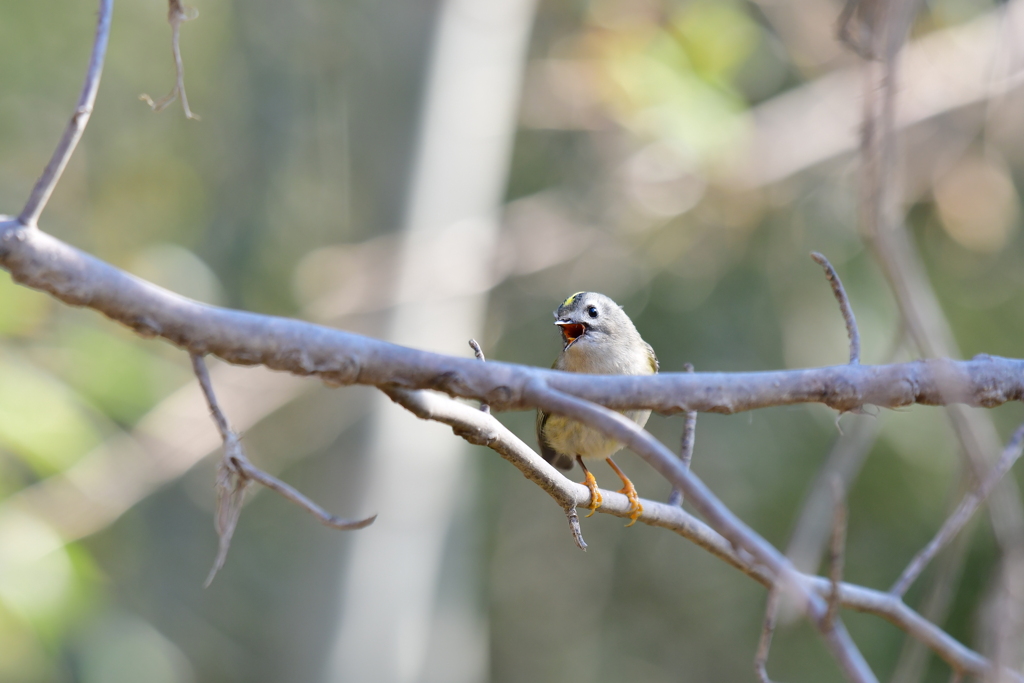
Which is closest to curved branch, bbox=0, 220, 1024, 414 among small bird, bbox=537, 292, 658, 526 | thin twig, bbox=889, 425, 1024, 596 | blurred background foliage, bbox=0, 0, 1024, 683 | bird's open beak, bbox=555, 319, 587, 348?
thin twig, bbox=889, 425, 1024, 596

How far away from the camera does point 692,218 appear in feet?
23.9

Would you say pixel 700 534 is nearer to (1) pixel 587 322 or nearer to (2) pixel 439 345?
(1) pixel 587 322

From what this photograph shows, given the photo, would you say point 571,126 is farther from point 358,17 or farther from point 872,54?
point 872,54

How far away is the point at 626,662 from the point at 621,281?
435 centimetres

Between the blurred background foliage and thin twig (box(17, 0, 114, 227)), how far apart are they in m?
3.61

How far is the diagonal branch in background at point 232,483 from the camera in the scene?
119 cm

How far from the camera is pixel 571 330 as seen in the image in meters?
3.10

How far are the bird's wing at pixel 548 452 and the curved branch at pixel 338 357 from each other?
5.37ft

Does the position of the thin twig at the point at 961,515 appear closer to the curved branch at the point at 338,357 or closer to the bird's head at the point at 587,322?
the curved branch at the point at 338,357

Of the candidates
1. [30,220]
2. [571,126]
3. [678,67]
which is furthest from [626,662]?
[30,220]

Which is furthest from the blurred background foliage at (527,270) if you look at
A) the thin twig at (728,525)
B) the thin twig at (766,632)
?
the thin twig at (728,525)

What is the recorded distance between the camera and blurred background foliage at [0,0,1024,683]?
6074 mm

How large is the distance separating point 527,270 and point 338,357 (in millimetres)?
5983

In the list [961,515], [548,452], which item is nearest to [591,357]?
[548,452]
